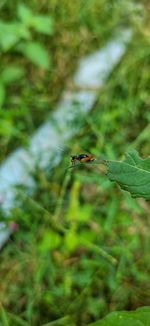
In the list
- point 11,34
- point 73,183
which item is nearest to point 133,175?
point 73,183

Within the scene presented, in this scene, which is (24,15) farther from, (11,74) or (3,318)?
(3,318)

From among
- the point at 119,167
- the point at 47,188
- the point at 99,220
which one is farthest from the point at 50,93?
the point at 119,167

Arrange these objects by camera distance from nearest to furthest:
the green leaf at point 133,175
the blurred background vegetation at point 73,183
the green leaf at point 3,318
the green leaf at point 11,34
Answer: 1. the green leaf at point 133,175
2. the green leaf at point 3,318
3. the blurred background vegetation at point 73,183
4. the green leaf at point 11,34

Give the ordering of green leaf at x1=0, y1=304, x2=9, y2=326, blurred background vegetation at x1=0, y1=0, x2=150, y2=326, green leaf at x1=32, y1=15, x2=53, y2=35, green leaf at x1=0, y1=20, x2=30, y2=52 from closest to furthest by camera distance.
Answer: green leaf at x1=0, y1=304, x2=9, y2=326
blurred background vegetation at x1=0, y1=0, x2=150, y2=326
green leaf at x1=0, y1=20, x2=30, y2=52
green leaf at x1=32, y1=15, x2=53, y2=35

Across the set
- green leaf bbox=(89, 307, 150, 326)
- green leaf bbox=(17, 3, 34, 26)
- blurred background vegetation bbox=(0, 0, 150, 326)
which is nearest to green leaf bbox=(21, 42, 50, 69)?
blurred background vegetation bbox=(0, 0, 150, 326)

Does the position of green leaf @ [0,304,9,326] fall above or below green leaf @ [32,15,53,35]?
below

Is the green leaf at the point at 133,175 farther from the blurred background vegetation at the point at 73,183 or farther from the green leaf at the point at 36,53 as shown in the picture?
the green leaf at the point at 36,53

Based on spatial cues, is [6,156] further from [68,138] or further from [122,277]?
[122,277]

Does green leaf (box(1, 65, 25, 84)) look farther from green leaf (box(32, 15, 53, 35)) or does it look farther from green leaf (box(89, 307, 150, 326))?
green leaf (box(89, 307, 150, 326))

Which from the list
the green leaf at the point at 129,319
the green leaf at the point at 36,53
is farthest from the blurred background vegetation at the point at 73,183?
the green leaf at the point at 129,319
